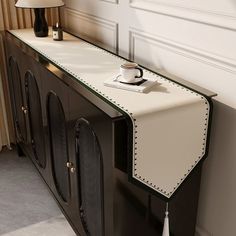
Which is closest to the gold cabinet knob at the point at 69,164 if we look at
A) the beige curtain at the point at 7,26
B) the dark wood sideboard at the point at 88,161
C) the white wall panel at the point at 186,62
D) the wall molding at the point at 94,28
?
the dark wood sideboard at the point at 88,161

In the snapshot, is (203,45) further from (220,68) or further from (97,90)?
(97,90)

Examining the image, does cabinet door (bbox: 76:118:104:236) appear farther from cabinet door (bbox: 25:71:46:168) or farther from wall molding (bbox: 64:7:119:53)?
wall molding (bbox: 64:7:119:53)

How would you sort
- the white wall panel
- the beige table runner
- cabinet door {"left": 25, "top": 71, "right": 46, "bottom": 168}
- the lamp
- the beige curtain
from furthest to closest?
1. the beige curtain
2. the lamp
3. cabinet door {"left": 25, "top": 71, "right": 46, "bottom": 168}
4. the white wall panel
5. the beige table runner

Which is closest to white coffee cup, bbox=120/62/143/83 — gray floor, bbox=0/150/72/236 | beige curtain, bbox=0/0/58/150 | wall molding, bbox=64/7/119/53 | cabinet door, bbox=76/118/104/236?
cabinet door, bbox=76/118/104/236

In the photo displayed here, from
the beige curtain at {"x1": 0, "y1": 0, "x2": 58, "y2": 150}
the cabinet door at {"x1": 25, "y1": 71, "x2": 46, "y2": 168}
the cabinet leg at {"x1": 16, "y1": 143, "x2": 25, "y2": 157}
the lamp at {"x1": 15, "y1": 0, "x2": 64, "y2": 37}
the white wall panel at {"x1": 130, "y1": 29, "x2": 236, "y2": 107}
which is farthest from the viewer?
the cabinet leg at {"x1": 16, "y1": 143, "x2": 25, "y2": 157}

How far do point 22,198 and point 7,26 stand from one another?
912 mm

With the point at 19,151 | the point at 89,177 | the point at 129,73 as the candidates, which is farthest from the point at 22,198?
the point at 129,73

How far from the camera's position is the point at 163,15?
121 centimetres

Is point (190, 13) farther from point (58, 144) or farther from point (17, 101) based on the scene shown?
point (17, 101)

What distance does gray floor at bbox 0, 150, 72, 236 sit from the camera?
5.08ft

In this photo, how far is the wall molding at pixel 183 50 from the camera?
3.31ft

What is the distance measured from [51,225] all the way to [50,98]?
57 centimetres

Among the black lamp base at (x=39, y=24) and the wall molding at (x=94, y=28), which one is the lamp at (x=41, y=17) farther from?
the wall molding at (x=94, y=28)

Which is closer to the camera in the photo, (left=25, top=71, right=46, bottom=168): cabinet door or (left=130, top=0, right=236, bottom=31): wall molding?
(left=130, top=0, right=236, bottom=31): wall molding
